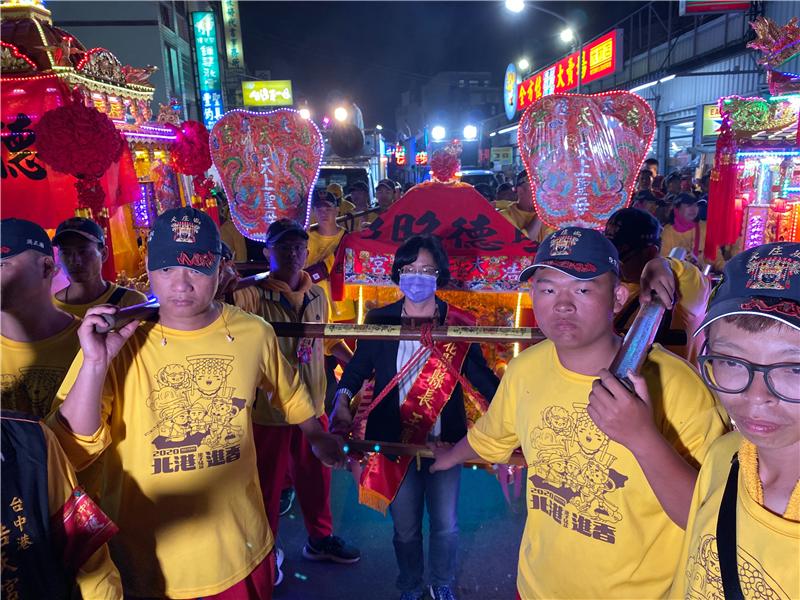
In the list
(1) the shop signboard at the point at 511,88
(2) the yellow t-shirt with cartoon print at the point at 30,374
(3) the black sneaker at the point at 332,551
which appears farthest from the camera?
(1) the shop signboard at the point at 511,88

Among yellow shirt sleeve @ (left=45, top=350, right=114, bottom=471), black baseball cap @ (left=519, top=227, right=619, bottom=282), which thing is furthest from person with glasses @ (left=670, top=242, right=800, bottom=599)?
yellow shirt sleeve @ (left=45, top=350, right=114, bottom=471)

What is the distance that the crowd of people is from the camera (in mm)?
1153

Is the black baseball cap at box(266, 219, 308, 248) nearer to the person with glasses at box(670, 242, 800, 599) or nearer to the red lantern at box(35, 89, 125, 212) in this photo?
the person with glasses at box(670, 242, 800, 599)

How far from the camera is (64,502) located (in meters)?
1.44

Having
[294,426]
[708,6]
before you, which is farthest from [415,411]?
[708,6]

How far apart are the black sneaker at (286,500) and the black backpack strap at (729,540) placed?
3.34 metres

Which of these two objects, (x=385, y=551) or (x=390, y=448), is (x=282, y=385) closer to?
(x=390, y=448)

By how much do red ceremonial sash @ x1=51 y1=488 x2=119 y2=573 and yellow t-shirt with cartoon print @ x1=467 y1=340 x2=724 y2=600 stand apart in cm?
136

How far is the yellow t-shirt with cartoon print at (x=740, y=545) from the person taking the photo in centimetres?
106

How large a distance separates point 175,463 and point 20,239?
1.17m

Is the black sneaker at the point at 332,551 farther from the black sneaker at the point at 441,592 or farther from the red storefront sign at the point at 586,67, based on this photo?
the red storefront sign at the point at 586,67

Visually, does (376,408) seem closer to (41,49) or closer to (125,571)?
(125,571)

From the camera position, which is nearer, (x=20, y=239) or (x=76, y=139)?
(x=20, y=239)

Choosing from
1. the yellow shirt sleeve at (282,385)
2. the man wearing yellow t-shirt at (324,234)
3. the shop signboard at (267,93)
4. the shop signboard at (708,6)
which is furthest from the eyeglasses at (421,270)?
the shop signboard at (267,93)
